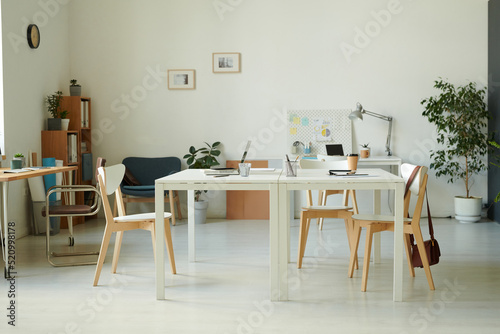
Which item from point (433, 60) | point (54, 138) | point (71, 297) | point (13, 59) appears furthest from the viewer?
point (433, 60)

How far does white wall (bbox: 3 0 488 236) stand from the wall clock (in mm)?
370

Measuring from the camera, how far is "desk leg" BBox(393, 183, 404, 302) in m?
3.21

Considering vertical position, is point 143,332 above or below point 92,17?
below

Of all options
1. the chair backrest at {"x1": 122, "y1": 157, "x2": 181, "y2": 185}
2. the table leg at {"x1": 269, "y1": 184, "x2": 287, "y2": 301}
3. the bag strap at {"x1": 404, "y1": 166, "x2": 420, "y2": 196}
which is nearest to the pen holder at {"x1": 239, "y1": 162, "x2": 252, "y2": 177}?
the table leg at {"x1": 269, "y1": 184, "x2": 287, "y2": 301}

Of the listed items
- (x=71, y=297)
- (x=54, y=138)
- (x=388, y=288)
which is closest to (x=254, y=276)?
(x=388, y=288)

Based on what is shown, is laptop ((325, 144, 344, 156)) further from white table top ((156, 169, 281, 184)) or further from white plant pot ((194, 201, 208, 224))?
white table top ((156, 169, 281, 184))

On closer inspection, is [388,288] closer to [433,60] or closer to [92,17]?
[433,60]

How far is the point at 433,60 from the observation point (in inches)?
249

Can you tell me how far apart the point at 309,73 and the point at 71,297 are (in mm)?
3978

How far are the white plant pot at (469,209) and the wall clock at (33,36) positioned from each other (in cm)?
463

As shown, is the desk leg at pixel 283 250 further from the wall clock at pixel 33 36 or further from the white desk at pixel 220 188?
the wall clock at pixel 33 36

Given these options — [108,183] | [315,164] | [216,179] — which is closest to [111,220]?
[108,183]

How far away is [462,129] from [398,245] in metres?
3.23

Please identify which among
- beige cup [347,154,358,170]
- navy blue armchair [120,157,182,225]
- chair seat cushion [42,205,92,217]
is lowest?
chair seat cushion [42,205,92,217]
